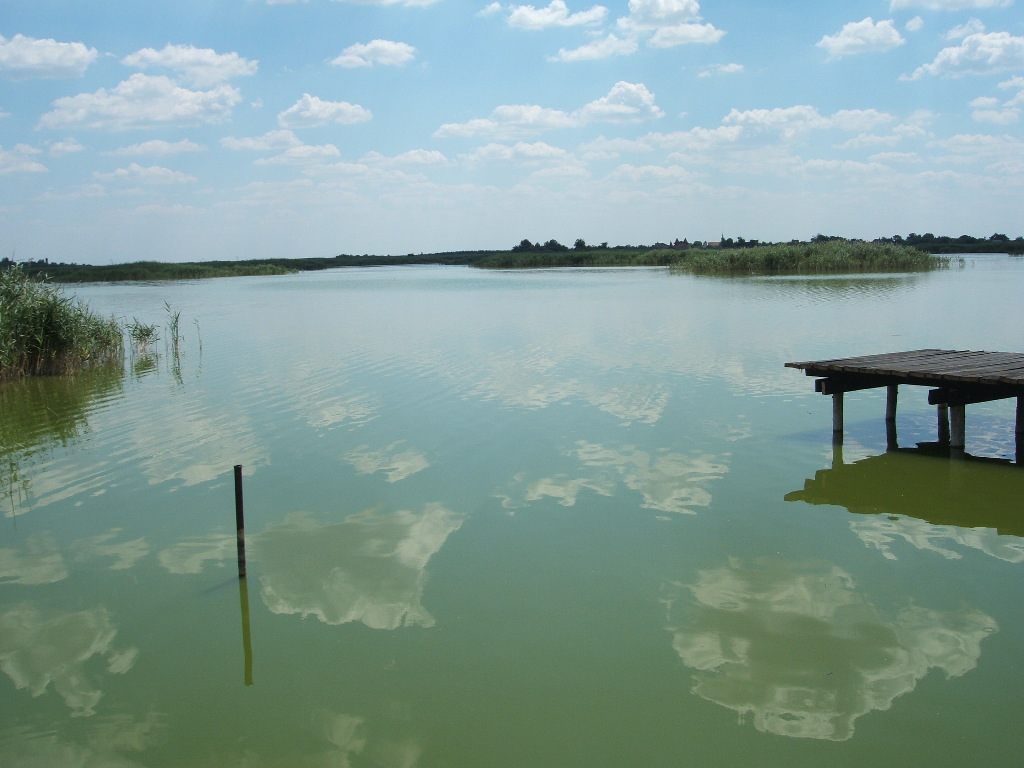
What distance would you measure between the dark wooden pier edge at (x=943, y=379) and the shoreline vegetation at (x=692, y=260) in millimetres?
15356

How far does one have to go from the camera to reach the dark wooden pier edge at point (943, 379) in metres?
8.71

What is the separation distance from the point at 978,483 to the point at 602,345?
37.7ft

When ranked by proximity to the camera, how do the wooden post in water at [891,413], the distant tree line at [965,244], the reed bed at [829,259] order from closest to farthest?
the wooden post in water at [891,413], the reed bed at [829,259], the distant tree line at [965,244]

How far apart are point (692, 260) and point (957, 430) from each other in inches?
1984

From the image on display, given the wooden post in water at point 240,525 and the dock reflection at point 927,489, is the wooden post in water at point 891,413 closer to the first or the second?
the dock reflection at point 927,489

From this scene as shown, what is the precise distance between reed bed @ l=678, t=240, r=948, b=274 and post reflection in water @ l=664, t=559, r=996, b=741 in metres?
46.1

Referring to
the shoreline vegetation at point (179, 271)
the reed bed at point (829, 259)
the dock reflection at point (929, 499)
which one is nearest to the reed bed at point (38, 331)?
the shoreline vegetation at point (179, 271)

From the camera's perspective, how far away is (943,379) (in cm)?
873

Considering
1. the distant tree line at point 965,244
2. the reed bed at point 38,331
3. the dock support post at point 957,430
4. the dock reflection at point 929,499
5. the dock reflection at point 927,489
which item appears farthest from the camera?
the distant tree line at point 965,244

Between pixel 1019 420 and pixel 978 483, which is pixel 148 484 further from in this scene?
pixel 1019 420

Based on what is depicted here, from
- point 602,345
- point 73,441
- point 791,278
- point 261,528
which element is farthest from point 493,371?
point 791,278

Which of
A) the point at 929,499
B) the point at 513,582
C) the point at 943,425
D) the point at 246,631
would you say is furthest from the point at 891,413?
the point at 246,631

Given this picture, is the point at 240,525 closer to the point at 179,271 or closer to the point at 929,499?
the point at 929,499

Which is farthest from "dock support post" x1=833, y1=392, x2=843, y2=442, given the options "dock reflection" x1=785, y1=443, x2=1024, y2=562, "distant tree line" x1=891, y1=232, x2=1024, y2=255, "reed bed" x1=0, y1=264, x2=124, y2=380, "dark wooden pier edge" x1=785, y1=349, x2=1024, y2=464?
"distant tree line" x1=891, y1=232, x2=1024, y2=255
